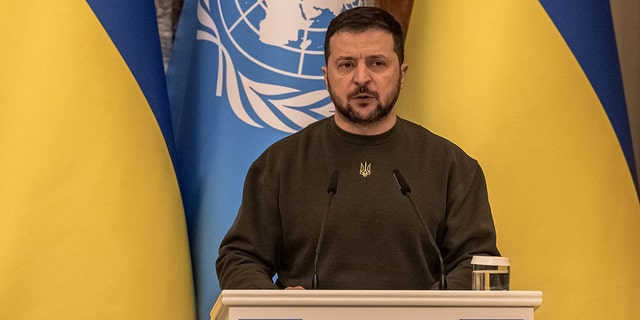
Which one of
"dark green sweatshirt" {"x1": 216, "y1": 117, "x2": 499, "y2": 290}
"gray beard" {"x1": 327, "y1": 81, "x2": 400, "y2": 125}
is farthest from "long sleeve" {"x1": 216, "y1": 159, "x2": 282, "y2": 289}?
"gray beard" {"x1": 327, "y1": 81, "x2": 400, "y2": 125}

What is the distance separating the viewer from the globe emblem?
3191mm

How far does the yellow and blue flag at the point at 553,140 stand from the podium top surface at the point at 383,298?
3.38 ft

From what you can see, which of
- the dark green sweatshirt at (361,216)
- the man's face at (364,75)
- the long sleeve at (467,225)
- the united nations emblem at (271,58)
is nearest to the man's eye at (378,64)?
the man's face at (364,75)

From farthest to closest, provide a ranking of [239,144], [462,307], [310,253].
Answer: [239,144]
[310,253]
[462,307]

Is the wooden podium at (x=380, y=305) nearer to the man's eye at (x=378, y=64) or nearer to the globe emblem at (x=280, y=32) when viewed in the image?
the man's eye at (x=378, y=64)

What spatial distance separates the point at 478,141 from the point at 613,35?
0.52 meters

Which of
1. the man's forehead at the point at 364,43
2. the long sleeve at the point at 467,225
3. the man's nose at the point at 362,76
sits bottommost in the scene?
the long sleeve at the point at 467,225

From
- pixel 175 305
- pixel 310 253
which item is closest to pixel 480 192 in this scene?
pixel 310 253

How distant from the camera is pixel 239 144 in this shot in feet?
10.3

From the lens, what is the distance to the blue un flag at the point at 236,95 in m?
3.13

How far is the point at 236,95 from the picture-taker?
3.17 meters

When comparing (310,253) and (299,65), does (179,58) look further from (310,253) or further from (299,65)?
(310,253)

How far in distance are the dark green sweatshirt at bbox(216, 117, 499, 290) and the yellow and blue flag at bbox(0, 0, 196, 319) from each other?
0.38 meters

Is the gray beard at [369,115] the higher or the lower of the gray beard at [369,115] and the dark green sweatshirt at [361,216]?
the higher
